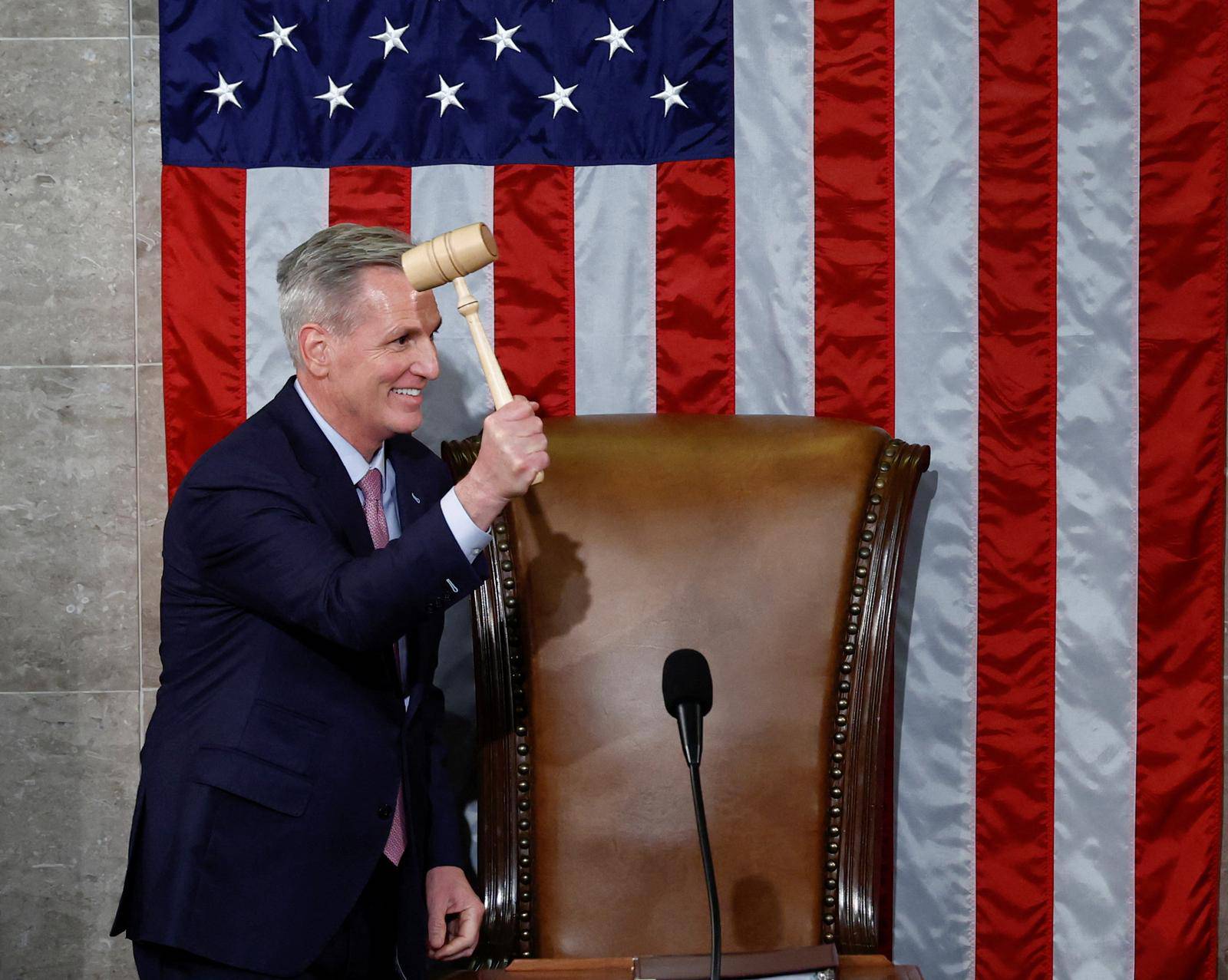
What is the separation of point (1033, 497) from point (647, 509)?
0.86 m

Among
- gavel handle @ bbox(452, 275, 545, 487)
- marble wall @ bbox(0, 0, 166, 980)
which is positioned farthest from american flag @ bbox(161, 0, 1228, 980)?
gavel handle @ bbox(452, 275, 545, 487)

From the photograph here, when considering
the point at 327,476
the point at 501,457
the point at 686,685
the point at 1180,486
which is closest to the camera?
the point at 686,685

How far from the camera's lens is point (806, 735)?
85.4 inches

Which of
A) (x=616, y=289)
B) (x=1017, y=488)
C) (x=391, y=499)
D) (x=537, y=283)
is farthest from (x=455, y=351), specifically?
(x=1017, y=488)

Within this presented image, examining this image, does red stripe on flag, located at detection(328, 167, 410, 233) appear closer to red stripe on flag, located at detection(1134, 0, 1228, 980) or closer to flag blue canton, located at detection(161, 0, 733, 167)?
flag blue canton, located at detection(161, 0, 733, 167)

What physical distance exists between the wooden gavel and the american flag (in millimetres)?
833

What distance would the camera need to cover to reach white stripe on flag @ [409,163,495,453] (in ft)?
8.52

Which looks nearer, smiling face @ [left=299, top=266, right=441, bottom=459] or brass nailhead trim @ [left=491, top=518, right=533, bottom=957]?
smiling face @ [left=299, top=266, right=441, bottom=459]

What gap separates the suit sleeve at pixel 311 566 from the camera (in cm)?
163

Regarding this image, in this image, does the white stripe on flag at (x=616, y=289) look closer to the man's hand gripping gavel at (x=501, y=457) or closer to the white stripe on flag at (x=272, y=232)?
the white stripe on flag at (x=272, y=232)

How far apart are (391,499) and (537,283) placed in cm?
73

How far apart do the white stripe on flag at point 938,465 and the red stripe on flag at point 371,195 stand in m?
1.01

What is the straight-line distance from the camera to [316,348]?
1.89 meters

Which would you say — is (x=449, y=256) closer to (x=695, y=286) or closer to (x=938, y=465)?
(x=695, y=286)
